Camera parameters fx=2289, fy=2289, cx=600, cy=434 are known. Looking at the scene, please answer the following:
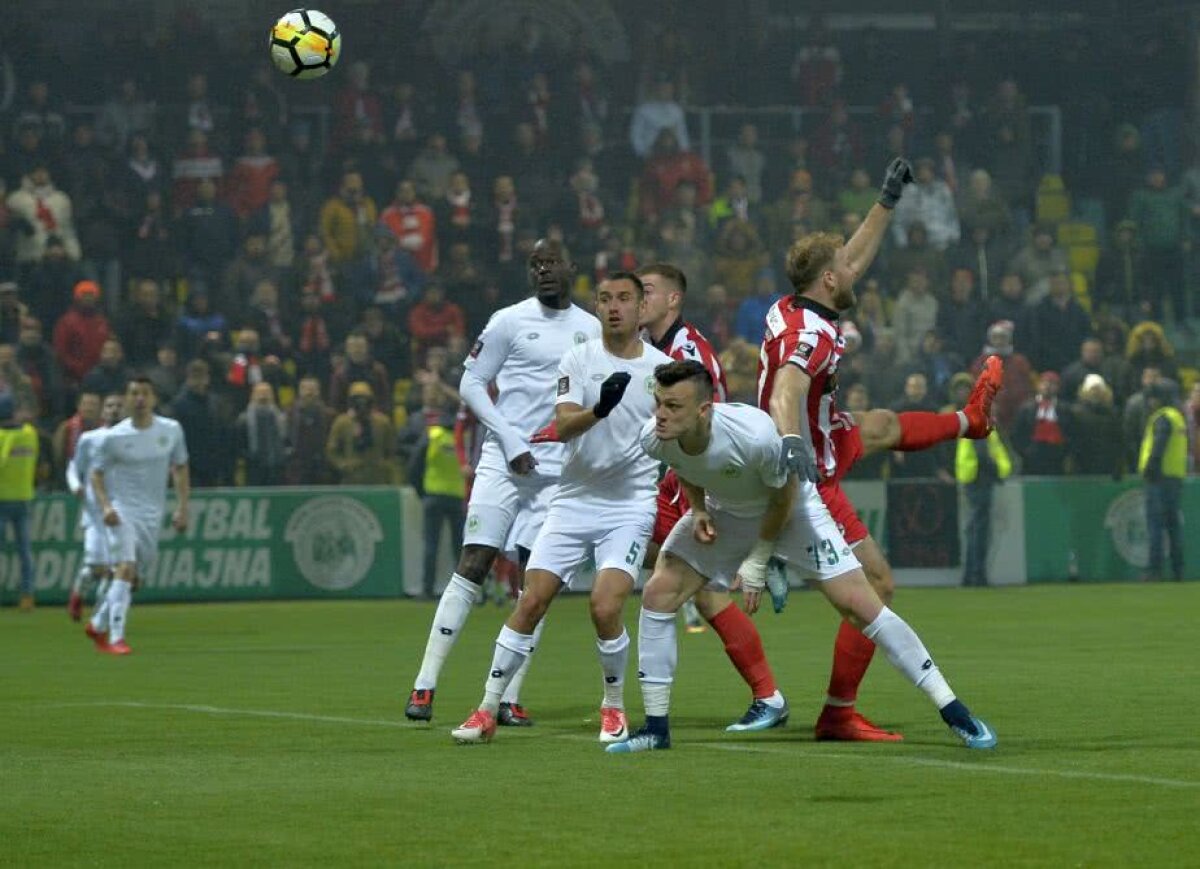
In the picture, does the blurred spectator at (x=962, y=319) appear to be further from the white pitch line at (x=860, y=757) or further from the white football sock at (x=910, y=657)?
the white football sock at (x=910, y=657)

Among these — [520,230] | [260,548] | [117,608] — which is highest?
[520,230]

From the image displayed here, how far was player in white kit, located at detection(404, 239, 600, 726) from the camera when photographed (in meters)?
11.6

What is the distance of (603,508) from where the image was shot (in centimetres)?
1055

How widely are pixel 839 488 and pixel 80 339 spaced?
16879 millimetres

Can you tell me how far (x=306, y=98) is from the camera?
1172 inches

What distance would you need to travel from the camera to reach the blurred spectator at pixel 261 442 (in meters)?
25.1

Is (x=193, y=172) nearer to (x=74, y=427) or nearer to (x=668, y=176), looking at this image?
(x=74, y=427)

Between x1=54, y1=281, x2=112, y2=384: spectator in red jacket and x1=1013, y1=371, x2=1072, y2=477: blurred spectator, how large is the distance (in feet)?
35.0

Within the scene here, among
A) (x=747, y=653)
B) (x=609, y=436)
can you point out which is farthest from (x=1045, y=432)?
(x=609, y=436)

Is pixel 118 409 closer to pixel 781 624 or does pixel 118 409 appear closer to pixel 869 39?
pixel 781 624

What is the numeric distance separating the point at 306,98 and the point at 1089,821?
23609 millimetres

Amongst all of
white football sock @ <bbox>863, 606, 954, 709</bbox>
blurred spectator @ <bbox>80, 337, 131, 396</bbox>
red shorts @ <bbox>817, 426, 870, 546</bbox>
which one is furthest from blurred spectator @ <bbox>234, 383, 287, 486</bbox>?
white football sock @ <bbox>863, 606, 954, 709</bbox>

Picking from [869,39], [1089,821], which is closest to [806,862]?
[1089,821]

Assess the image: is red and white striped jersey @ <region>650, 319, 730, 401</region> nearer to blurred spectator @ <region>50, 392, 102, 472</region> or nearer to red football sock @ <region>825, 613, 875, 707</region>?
red football sock @ <region>825, 613, 875, 707</region>
